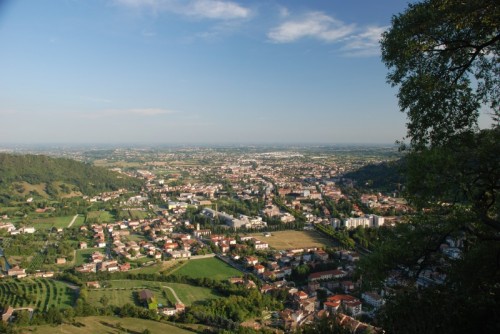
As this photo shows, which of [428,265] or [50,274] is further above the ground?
[428,265]

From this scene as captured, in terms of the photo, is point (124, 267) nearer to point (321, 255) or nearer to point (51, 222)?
point (321, 255)

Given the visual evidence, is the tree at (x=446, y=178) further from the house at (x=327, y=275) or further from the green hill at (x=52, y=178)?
the green hill at (x=52, y=178)

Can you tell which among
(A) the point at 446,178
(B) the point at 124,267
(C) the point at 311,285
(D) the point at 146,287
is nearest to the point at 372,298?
(C) the point at 311,285

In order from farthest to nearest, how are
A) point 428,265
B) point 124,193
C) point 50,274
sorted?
1. point 124,193
2. point 50,274
3. point 428,265

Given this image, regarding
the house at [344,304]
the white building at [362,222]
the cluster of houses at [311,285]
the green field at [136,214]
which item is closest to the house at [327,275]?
the cluster of houses at [311,285]

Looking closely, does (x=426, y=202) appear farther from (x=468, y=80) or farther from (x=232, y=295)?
(x=232, y=295)

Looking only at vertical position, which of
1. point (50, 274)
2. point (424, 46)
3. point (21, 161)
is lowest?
point (50, 274)

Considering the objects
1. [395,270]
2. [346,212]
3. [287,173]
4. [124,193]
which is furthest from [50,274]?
[287,173]

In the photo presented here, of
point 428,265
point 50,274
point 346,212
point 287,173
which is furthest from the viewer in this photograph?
point 287,173

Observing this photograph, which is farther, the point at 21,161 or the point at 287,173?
the point at 287,173
